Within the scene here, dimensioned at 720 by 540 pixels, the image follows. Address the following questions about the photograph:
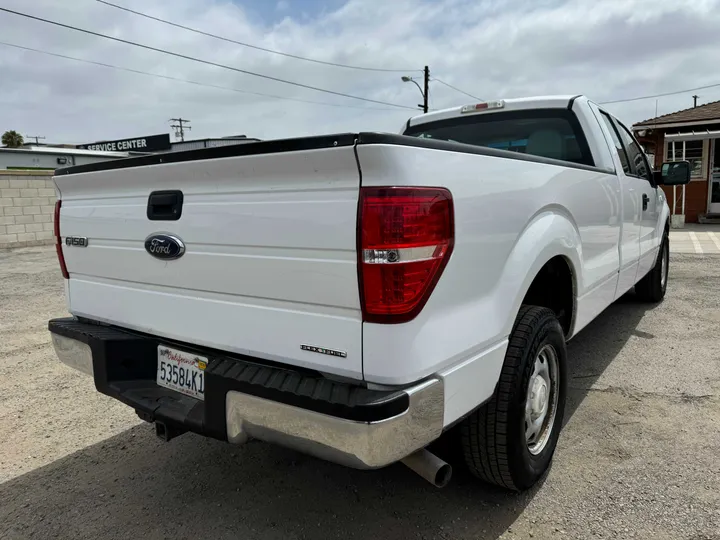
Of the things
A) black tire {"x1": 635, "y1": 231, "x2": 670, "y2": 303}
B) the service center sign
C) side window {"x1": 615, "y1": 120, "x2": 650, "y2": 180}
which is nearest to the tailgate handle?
side window {"x1": 615, "y1": 120, "x2": 650, "y2": 180}

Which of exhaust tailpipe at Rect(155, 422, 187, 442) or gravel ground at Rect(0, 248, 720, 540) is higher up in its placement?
exhaust tailpipe at Rect(155, 422, 187, 442)

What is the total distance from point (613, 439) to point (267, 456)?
75.3 inches

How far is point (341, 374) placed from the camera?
1848 mm

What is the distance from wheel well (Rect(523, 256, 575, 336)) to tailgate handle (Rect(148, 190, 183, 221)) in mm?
1751

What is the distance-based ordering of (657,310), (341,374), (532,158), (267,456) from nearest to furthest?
(341,374) → (532,158) → (267,456) → (657,310)

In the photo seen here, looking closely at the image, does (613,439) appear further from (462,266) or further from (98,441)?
(98,441)

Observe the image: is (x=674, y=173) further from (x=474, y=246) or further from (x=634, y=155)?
(x=474, y=246)

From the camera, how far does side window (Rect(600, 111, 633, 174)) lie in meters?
4.06

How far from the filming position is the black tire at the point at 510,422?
2.26 meters

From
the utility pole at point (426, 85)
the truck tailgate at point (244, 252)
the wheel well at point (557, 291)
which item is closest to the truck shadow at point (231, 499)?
the truck tailgate at point (244, 252)

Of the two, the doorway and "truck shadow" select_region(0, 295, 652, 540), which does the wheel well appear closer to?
"truck shadow" select_region(0, 295, 652, 540)

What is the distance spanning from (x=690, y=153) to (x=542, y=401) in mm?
16795

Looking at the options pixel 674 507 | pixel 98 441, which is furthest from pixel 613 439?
pixel 98 441

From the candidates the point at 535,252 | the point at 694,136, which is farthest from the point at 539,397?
the point at 694,136
